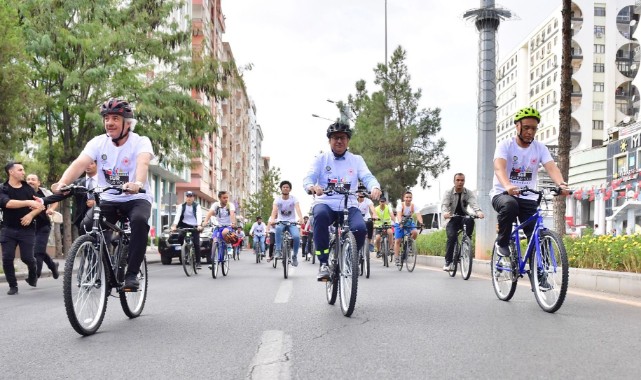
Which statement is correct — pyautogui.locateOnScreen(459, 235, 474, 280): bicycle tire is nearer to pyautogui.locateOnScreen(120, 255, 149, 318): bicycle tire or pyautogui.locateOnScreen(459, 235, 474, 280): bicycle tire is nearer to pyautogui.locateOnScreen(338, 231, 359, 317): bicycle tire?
pyautogui.locateOnScreen(338, 231, 359, 317): bicycle tire

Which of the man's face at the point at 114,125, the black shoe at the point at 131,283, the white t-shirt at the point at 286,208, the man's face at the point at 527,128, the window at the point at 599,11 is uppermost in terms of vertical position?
the window at the point at 599,11

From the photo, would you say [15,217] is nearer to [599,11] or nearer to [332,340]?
[332,340]

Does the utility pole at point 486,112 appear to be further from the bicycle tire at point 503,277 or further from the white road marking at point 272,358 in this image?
the white road marking at point 272,358

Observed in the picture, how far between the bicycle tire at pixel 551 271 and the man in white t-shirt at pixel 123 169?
141 inches

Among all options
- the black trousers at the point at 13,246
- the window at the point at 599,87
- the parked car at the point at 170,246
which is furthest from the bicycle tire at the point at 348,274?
the window at the point at 599,87

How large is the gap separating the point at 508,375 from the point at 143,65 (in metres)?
20.7

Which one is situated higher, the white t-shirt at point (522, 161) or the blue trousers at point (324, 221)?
the white t-shirt at point (522, 161)

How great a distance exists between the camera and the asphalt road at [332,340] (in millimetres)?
3900

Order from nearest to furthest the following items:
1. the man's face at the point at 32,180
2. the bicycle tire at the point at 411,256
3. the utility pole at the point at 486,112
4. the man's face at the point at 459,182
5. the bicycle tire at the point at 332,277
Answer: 1. the bicycle tire at the point at 332,277
2. the man's face at the point at 32,180
3. the man's face at the point at 459,182
4. the bicycle tire at the point at 411,256
5. the utility pole at the point at 486,112

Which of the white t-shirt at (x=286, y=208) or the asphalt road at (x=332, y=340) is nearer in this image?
the asphalt road at (x=332, y=340)

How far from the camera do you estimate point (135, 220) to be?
18.8 feet

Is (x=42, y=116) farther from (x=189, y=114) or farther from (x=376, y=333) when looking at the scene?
(x=376, y=333)

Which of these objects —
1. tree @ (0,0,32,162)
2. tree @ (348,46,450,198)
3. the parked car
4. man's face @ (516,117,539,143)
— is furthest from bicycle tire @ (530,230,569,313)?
tree @ (348,46,450,198)

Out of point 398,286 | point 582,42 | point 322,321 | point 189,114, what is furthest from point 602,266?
point 582,42
